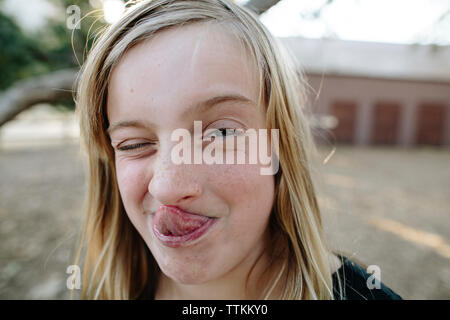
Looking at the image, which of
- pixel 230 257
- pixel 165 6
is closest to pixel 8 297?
pixel 230 257

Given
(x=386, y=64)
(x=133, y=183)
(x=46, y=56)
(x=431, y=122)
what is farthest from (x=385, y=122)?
(x=133, y=183)

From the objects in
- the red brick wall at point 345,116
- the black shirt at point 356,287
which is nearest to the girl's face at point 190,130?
the black shirt at point 356,287

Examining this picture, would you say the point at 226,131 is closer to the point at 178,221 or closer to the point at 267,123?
the point at 267,123

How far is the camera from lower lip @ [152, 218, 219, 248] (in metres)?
0.71

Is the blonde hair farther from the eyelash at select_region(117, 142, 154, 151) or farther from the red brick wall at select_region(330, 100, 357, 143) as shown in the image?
the red brick wall at select_region(330, 100, 357, 143)

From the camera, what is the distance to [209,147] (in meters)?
0.71

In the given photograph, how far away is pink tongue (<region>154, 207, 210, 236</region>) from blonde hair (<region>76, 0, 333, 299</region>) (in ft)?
0.92

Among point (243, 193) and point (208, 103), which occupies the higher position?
point (208, 103)

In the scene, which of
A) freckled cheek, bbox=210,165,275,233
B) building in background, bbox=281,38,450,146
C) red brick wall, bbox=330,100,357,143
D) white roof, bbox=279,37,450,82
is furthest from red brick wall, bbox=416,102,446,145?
freckled cheek, bbox=210,165,275,233

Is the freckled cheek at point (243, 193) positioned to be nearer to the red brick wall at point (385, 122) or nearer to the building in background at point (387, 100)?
the building in background at point (387, 100)

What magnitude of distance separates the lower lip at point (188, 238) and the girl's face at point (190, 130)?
1 centimetres

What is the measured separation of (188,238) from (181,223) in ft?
0.13
